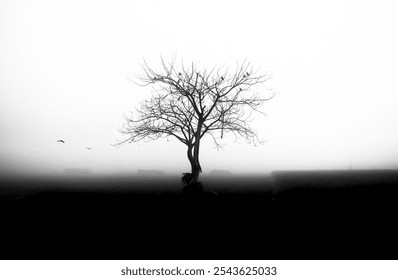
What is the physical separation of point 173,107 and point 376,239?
13017mm

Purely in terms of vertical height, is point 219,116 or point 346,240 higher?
point 219,116

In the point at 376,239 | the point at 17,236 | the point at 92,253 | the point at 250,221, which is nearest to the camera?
the point at 92,253

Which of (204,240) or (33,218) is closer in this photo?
(204,240)

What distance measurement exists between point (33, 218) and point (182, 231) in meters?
7.86

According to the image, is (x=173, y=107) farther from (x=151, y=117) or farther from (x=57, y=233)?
(x=57, y=233)

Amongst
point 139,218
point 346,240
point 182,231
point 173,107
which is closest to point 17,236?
point 139,218

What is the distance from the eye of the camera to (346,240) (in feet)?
26.6

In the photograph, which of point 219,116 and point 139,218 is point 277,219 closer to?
point 139,218

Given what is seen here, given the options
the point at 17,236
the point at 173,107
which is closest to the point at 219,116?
the point at 173,107

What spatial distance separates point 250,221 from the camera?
1081 cm

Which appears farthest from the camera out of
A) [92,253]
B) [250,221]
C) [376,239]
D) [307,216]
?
[307,216]

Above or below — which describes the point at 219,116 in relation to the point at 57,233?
above

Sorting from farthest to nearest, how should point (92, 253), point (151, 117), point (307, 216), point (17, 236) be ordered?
point (151, 117) → point (307, 216) → point (17, 236) → point (92, 253)

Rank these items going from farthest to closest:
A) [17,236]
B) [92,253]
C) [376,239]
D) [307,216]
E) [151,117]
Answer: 1. [151,117]
2. [307,216]
3. [17,236]
4. [376,239]
5. [92,253]
